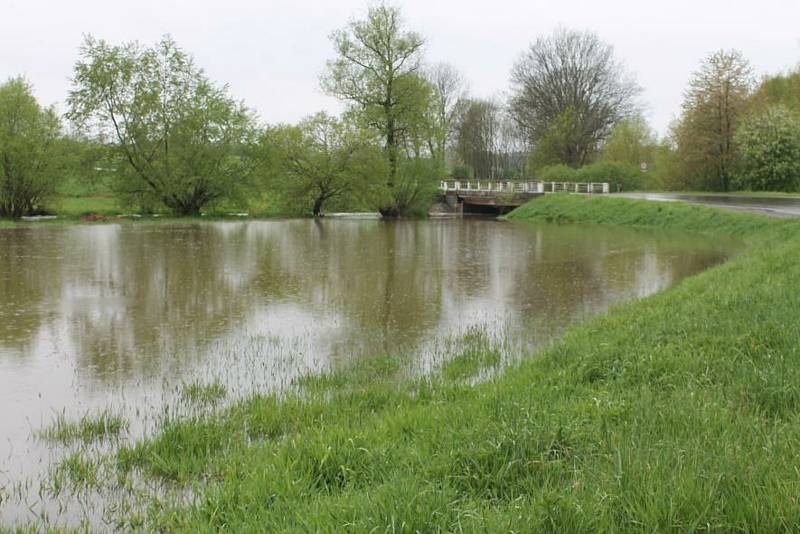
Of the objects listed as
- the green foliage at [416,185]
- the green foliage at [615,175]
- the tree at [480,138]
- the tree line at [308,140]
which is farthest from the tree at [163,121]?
the tree at [480,138]

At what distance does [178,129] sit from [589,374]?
36106 millimetres

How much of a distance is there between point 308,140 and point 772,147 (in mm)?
28066

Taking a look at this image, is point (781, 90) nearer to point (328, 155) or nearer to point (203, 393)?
point (328, 155)

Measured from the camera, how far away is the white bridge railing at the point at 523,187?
45.4 metres

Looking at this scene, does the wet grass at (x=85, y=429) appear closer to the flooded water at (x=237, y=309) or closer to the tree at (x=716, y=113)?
the flooded water at (x=237, y=309)

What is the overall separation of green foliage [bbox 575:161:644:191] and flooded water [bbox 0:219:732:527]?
2666 centimetres

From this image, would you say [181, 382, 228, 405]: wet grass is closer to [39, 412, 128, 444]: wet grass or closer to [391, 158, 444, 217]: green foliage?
[39, 412, 128, 444]: wet grass

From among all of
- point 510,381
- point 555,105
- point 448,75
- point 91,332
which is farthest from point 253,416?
point 448,75

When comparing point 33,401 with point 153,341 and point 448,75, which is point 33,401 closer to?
point 153,341

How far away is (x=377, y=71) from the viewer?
42.5 metres

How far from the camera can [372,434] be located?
4359 mm

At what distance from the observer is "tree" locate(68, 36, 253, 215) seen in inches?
1421

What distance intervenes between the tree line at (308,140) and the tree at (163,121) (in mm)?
63

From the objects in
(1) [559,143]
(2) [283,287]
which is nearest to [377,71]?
(1) [559,143]
